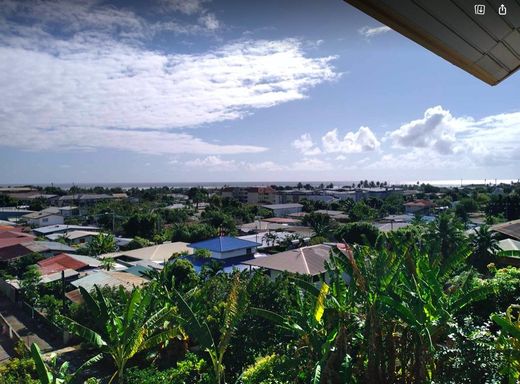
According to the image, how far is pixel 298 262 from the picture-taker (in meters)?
19.1

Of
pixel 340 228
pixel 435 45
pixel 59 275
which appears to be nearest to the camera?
pixel 435 45

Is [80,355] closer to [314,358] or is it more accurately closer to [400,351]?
[314,358]

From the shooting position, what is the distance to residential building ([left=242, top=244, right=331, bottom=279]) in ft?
59.9

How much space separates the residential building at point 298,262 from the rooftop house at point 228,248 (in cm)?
517

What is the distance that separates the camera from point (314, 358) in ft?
23.2

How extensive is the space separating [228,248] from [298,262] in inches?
297

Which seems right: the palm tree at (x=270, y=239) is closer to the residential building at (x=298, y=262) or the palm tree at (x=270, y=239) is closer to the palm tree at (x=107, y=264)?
the residential building at (x=298, y=262)

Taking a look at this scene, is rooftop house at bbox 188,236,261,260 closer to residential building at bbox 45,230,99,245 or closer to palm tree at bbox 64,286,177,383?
residential building at bbox 45,230,99,245

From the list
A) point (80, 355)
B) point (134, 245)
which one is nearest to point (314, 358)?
point (80, 355)

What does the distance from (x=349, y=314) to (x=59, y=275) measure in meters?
16.3

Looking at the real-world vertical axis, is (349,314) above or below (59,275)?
above

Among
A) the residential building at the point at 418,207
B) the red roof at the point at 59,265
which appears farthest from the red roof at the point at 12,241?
the residential building at the point at 418,207

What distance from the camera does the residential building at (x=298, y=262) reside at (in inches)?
719

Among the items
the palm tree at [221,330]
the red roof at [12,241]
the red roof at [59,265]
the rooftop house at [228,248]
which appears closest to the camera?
the palm tree at [221,330]
